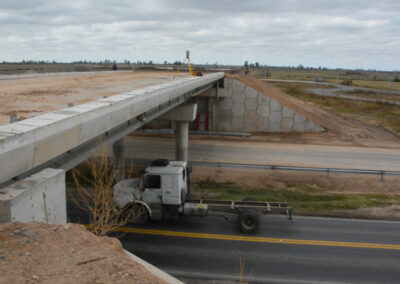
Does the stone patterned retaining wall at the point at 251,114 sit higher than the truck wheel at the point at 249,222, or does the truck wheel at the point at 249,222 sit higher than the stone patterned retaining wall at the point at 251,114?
the stone patterned retaining wall at the point at 251,114

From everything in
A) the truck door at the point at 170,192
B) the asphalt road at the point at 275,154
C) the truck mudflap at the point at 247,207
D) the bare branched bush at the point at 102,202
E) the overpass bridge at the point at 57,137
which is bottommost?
the asphalt road at the point at 275,154

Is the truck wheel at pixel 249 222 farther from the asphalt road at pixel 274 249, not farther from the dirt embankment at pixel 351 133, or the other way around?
the dirt embankment at pixel 351 133

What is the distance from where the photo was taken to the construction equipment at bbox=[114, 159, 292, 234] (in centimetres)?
1559

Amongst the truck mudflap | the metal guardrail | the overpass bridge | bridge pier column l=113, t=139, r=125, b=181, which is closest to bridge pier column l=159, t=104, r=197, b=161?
the metal guardrail

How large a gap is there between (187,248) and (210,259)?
50.7 inches

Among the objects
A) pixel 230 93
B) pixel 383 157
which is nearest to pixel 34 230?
pixel 383 157

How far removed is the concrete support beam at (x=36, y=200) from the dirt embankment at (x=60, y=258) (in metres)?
0.24

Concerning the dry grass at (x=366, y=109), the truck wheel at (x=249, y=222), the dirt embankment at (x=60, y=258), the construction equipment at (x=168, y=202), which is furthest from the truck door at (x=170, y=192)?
the dry grass at (x=366, y=109)

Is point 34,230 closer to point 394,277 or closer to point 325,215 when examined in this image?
point 394,277

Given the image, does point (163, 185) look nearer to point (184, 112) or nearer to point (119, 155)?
point (119, 155)

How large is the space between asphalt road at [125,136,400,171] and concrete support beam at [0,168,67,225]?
2578 centimetres

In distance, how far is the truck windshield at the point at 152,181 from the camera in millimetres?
15570

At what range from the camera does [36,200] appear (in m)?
5.95

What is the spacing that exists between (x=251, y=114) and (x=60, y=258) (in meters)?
42.5
